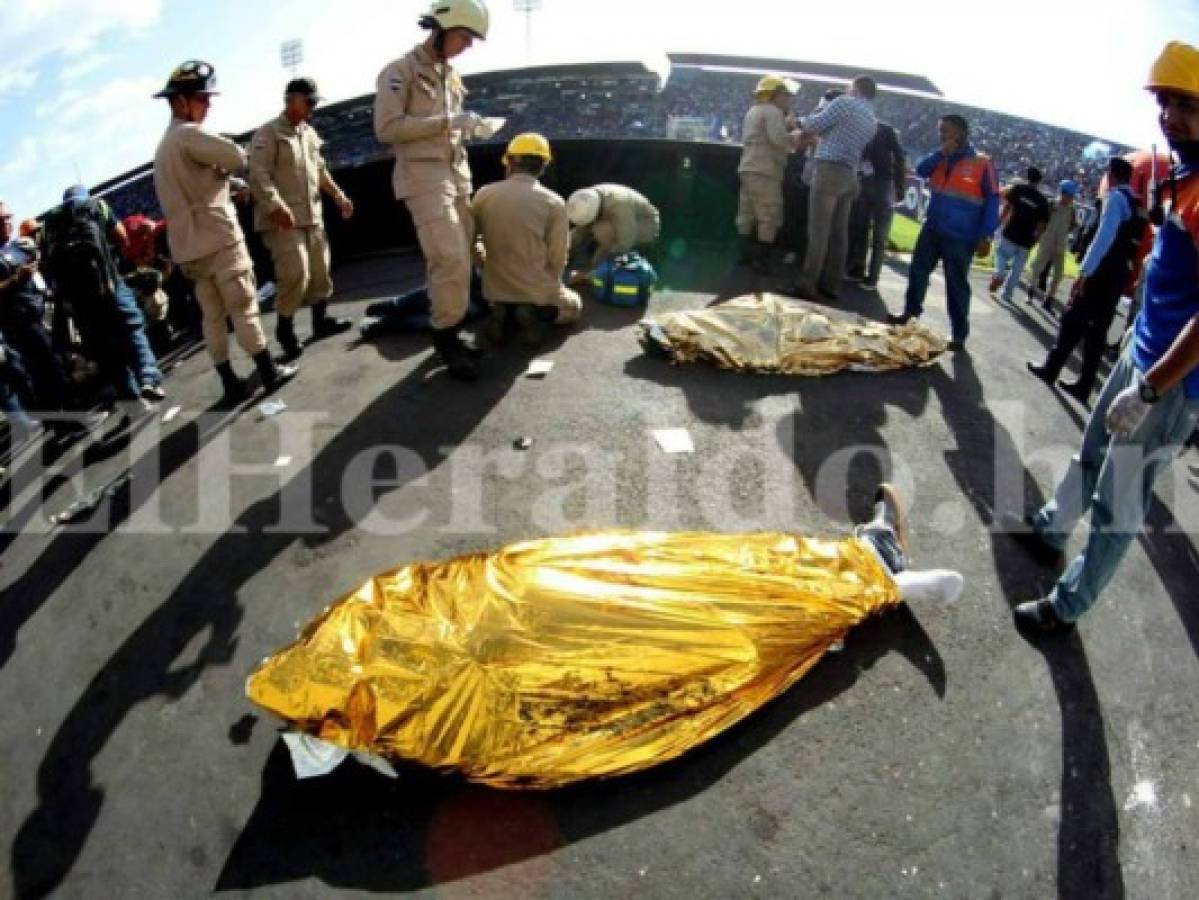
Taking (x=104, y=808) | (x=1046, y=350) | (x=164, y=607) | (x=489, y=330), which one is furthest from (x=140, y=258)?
(x=1046, y=350)

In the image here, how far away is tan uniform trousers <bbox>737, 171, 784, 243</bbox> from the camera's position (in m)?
7.03

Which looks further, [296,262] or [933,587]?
[296,262]

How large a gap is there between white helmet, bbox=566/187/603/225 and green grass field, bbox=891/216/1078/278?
713 centimetres

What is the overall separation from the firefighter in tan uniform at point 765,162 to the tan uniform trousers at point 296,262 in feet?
12.2

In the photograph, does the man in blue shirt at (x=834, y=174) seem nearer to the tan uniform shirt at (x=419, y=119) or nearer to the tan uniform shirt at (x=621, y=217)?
the tan uniform shirt at (x=621, y=217)

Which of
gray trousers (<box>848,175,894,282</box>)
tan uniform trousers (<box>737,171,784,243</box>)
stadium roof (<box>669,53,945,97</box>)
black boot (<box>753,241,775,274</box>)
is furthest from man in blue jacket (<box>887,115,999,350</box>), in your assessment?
stadium roof (<box>669,53,945,97</box>)

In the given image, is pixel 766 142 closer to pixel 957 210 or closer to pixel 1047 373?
pixel 957 210

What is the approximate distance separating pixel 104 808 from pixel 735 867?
2117 millimetres

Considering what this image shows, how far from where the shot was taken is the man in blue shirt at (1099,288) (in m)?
5.03

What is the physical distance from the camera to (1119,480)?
8.79ft

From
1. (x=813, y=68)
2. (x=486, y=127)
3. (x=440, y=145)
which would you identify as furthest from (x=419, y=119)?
(x=813, y=68)

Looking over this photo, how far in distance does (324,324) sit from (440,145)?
6.70ft

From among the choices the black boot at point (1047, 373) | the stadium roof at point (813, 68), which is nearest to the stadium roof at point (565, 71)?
the stadium roof at point (813, 68)

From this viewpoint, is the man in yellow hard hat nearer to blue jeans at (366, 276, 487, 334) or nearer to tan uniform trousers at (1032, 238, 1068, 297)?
blue jeans at (366, 276, 487, 334)
